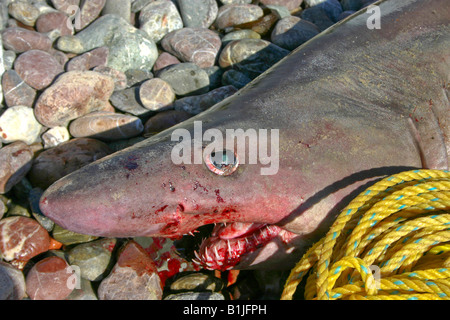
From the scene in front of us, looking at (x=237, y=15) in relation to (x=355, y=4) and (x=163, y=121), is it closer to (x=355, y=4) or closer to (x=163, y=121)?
(x=355, y=4)

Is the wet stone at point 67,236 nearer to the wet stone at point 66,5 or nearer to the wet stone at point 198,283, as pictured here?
the wet stone at point 198,283

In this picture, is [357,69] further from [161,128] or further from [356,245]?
[161,128]

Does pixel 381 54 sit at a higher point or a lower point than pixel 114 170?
higher

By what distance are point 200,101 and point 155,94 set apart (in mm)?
396

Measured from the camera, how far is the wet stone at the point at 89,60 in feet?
12.2

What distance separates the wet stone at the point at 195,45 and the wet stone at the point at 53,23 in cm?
101

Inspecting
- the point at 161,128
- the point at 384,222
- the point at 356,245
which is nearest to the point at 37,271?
the point at 161,128

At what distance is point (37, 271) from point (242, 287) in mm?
1246

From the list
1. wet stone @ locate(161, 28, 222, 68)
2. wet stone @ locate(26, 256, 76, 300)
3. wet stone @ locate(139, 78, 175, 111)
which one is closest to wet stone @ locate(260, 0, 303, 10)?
wet stone @ locate(161, 28, 222, 68)

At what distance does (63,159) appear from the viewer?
302cm

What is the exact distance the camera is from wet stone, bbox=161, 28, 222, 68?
13.3 ft

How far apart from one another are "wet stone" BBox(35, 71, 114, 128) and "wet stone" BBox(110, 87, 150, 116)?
18 cm

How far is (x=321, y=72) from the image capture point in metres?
2.52
